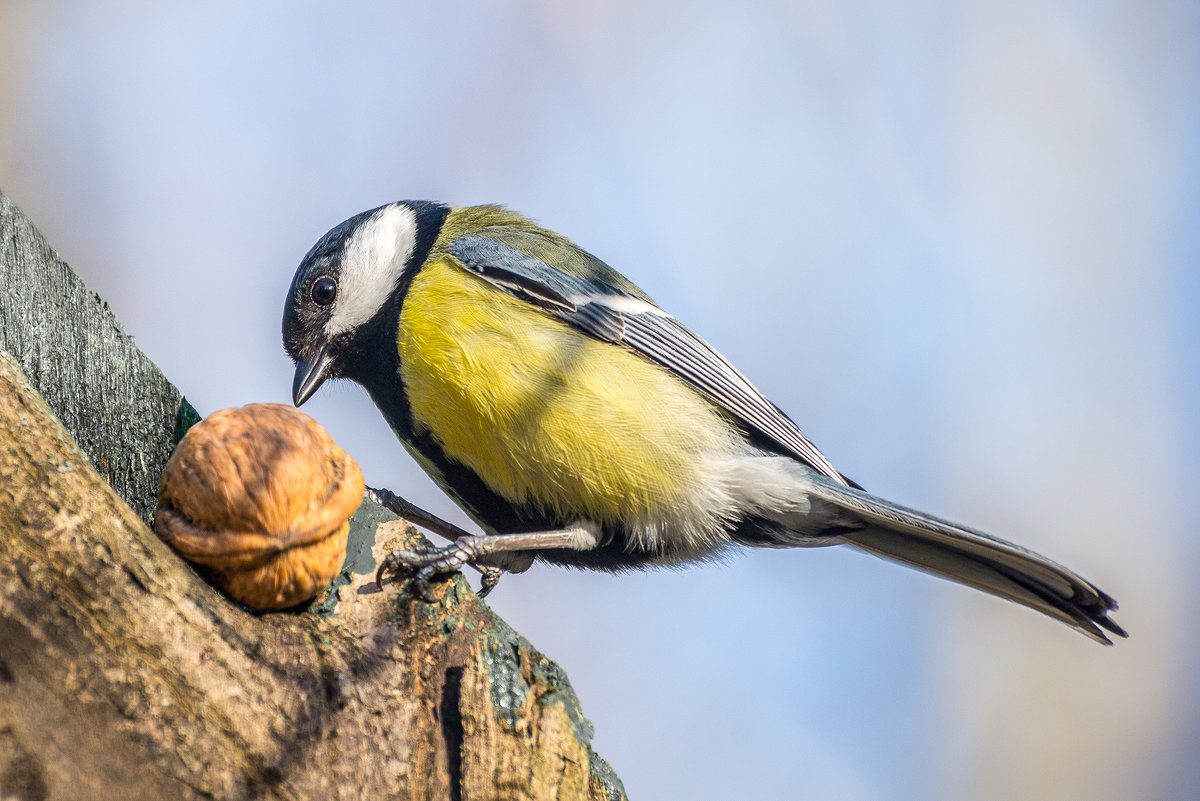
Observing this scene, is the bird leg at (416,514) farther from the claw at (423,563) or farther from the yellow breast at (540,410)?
the claw at (423,563)

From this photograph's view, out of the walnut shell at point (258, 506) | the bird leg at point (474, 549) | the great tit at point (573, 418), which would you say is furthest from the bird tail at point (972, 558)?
the walnut shell at point (258, 506)

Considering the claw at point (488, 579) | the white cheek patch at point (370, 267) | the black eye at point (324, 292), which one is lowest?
the claw at point (488, 579)

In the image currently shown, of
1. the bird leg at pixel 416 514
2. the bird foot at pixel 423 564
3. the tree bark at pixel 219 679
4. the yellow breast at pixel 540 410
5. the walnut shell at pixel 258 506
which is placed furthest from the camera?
the bird leg at pixel 416 514

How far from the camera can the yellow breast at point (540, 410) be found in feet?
7.40

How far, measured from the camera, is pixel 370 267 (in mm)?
2756

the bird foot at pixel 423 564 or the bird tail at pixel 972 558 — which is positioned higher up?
the bird tail at pixel 972 558

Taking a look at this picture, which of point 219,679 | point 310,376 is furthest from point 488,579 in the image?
point 219,679

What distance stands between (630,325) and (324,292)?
31.8 inches

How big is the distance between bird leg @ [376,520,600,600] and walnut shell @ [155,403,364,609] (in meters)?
0.10

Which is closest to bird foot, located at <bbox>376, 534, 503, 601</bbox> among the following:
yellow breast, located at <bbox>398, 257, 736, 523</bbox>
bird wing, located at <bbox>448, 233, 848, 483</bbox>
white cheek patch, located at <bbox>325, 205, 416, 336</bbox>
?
yellow breast, located at <bbox>398, 257, 736, 523</bbox>

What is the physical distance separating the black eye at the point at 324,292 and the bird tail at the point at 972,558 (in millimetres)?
1335

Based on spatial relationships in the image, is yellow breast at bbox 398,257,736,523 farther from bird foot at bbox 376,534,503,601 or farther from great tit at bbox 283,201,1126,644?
bird foot at bbox 376,534,503,601

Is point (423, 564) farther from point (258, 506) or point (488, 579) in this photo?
point (488, 579)

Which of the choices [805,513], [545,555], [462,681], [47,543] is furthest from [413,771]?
[805,513]
